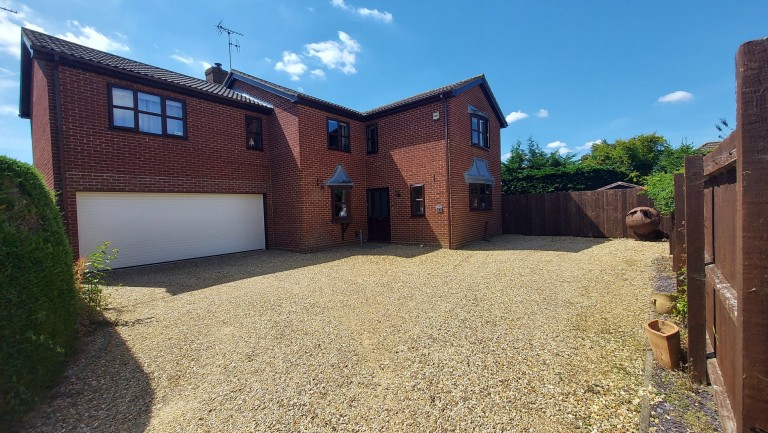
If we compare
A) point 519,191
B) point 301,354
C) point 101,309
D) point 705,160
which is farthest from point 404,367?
point 519,191

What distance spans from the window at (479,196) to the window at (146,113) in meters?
10.4

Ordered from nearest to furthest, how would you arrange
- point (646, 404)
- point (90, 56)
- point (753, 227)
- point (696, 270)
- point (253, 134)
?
point (753, 227), point (646, 404), point (696, 270), point (90, 56), point (253, 134)

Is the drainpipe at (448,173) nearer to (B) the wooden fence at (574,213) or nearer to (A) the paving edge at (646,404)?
(B) the wooden fence at (574,213)

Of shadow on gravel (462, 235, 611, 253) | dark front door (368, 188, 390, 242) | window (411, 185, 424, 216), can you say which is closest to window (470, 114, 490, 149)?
window (411, 185, 424, 216)

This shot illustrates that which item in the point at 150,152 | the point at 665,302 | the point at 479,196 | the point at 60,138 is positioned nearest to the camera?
the point at 665,302

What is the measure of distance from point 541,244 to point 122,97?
1413cm

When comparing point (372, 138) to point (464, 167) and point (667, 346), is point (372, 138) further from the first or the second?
point (667, 346)

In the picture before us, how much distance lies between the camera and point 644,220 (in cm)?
1198

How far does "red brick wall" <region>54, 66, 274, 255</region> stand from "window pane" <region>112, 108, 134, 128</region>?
0.74 ft

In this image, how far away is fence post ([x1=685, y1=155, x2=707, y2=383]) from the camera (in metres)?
2.89

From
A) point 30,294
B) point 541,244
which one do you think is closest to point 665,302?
point 30,294

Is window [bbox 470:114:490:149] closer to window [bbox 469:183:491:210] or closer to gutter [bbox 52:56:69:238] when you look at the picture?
window [bbox 469:183:491:210]

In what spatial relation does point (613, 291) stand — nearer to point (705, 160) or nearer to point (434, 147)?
point (705, 160)

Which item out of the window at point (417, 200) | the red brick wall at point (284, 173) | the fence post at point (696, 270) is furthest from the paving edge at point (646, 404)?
the red brick wall at point (284, 173)
